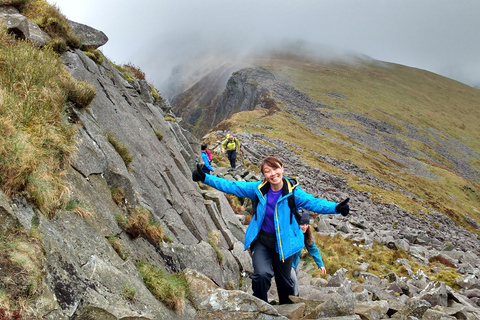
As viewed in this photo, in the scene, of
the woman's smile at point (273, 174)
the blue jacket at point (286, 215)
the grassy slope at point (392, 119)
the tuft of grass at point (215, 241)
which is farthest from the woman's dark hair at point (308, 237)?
the grassy slope at point (392, 119)

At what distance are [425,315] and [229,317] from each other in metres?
4.66

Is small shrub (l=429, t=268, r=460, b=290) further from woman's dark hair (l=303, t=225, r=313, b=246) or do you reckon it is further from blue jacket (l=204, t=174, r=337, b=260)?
blue jacket (l=204, t=174, r=337, b=260)

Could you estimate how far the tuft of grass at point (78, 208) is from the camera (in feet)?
15.6

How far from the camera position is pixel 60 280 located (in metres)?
3.62

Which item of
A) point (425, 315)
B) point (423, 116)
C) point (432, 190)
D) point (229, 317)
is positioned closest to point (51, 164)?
point (229, 317)

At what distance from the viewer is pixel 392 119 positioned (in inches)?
4085

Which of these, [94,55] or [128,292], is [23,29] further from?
[128,292]

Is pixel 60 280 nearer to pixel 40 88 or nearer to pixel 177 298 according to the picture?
pixel 177 298

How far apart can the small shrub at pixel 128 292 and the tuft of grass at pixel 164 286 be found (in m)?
0.75

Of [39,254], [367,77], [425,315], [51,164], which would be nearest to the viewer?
[39,254]

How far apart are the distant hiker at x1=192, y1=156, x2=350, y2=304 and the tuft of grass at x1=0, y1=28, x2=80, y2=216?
2795 millimetres

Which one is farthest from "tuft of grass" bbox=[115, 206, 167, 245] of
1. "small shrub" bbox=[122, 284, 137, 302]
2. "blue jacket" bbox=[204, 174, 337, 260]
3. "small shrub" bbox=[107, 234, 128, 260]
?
"blue jacket" bbox=[204, 174, 337, 260]

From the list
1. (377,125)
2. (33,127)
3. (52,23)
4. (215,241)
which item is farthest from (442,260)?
(377,125)

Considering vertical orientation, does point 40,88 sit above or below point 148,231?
above
